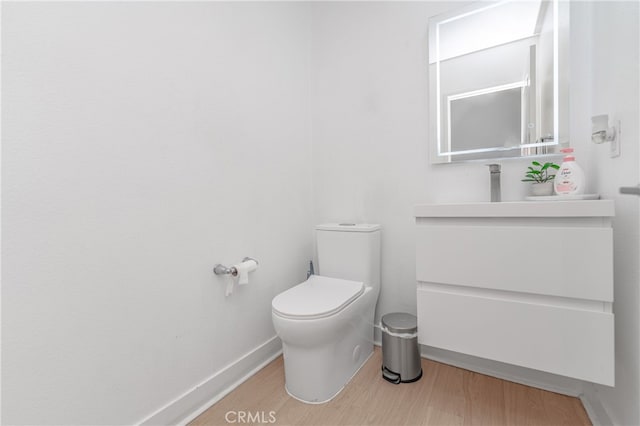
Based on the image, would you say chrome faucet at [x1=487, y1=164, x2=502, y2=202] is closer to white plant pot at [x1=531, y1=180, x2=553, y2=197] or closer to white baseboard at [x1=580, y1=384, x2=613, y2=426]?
white plant pot at [x1=531, y1=180, x2=553, y2=197]

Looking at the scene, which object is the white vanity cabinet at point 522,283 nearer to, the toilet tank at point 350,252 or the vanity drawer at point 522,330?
the vanity drawer at point 522,330

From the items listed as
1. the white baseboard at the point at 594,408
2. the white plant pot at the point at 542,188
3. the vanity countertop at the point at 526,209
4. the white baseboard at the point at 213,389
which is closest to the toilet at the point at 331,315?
the white baseboard at the point at 213,389

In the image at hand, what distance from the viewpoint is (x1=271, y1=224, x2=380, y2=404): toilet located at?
1.25 meters

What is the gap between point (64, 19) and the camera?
88 centimetres

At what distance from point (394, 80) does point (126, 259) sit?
5.35 ft

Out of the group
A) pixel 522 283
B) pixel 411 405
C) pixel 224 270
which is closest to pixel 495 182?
pixel 522 283

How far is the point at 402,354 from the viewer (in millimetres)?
1436

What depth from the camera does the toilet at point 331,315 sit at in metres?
1.25

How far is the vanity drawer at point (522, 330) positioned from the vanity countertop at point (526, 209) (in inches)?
11.9

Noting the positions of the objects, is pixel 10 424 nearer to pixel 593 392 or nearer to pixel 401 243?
pixel 401 243

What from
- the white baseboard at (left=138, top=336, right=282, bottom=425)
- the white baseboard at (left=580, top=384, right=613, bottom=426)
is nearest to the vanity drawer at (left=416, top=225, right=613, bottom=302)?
the white baseboard at (left=580, top=384, right=613, bottom=426)

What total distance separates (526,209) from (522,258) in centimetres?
18

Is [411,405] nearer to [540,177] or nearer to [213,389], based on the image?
[213,389]

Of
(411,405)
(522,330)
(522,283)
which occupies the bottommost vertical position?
(411,405)
